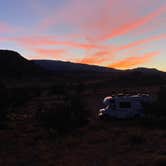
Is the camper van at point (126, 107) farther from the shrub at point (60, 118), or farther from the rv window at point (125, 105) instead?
the shrub at point (60, 118)

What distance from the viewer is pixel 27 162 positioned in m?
19.3

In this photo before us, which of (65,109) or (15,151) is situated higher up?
(65,109)

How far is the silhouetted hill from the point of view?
160 m

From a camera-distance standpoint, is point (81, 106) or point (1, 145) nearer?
point (1, 145)

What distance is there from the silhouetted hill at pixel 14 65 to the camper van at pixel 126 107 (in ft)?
406

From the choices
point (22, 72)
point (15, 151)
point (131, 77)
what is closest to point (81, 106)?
point (15, 151)

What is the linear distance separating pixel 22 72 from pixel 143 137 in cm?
14474

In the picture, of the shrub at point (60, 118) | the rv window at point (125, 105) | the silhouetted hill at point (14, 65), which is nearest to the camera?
the shrub at point (60, 118)

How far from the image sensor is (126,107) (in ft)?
108

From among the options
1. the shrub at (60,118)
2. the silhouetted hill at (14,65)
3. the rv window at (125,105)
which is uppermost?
the silhouetted hill at (14,65)

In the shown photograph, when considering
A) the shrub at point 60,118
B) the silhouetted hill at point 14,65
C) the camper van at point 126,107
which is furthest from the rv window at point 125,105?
the silhouetted hill at point 14,65

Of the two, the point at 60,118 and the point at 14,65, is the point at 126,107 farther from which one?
the point at 14,65

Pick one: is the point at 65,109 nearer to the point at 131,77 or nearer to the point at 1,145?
the point at 1,145

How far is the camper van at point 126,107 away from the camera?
108 feet
